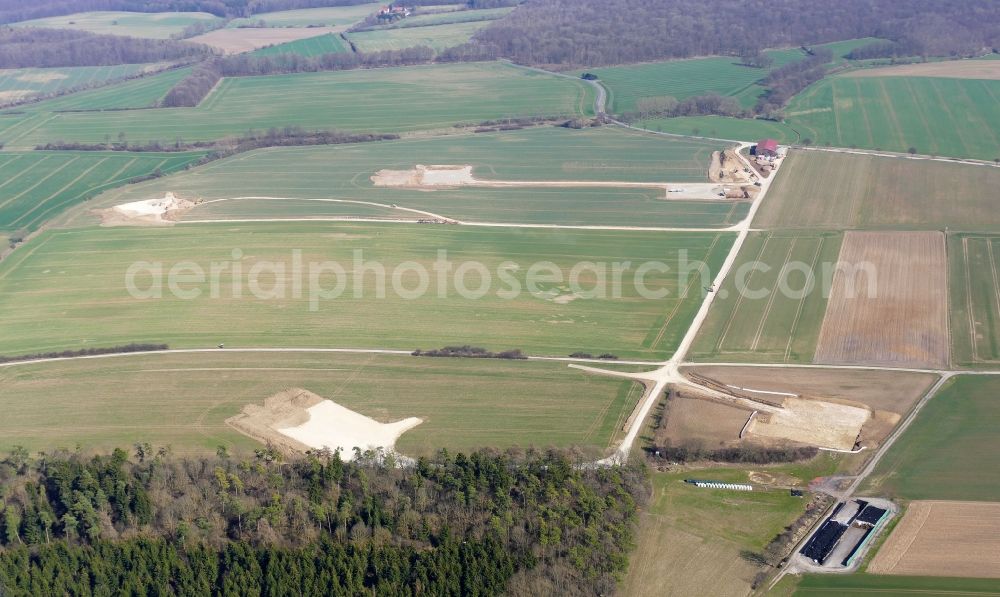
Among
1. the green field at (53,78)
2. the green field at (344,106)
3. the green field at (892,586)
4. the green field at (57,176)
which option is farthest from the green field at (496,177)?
the green field at (53,78)

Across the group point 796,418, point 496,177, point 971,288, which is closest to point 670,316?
point 796,418

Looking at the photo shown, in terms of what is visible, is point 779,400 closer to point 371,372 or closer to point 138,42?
point 371,372

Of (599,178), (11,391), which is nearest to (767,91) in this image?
(599,178)

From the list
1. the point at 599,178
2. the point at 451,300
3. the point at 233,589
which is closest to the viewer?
the point at 233,589

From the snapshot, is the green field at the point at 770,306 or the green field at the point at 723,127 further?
the green field at the point at 723,127

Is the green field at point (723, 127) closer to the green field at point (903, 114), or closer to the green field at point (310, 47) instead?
the green field at point (903, 114)

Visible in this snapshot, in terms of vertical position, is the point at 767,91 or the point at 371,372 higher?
the point at 767,91

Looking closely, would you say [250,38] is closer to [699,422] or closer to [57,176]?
[57,176]
